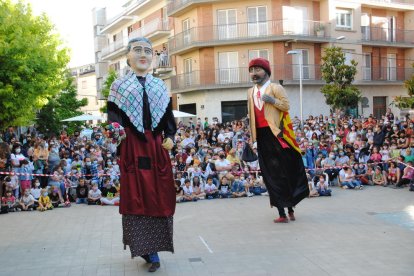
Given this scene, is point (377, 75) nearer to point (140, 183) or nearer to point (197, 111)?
point (197, 111)

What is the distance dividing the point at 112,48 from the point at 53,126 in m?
16.3

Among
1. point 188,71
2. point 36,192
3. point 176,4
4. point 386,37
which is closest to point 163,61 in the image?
point 188,71

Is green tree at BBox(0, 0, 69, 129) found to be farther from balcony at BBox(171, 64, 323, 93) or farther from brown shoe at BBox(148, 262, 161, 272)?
balcony at BBox(171, 64, 323, 93)

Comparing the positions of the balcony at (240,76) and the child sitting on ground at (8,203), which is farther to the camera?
the balcony at (240,76)

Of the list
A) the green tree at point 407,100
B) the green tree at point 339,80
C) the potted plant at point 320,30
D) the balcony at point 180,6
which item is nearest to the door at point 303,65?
the potted plant at point 320,30

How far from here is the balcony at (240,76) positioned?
28.5 m

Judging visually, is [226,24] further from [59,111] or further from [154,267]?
[154,267]

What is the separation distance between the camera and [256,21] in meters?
28.6

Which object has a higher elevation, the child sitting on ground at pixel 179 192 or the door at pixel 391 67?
the door at pixel 391 67

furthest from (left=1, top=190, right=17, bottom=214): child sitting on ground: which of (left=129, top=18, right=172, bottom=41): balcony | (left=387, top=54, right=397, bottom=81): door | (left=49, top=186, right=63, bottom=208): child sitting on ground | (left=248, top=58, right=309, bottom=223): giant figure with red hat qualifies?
(left=387, top=54, right=397, bottom=81): door

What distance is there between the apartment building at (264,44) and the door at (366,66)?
0.21ft

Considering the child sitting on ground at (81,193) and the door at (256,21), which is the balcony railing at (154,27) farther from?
the child sitting on ground at (81,193)

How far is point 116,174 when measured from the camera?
12836 millimetres

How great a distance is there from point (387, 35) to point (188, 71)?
44.2 feet
